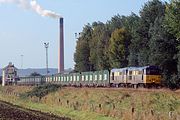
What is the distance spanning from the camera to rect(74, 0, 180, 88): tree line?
73062 millimetres

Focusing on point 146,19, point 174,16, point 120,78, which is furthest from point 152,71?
point 146,19

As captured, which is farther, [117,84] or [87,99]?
[117,84]

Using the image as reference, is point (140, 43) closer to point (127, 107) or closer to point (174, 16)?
point (174, 16)

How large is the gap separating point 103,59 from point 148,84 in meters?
47.9

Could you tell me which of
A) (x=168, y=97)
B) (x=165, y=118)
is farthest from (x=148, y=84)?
(x=165, y=118)

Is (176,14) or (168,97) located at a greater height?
(176,14)

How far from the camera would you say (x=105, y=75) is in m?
81.6

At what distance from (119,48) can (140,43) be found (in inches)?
478

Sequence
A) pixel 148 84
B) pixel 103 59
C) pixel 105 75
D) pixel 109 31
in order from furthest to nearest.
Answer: pixel 109 31 < pixel 103 59 < pixel 105 75 < pixel 148 84

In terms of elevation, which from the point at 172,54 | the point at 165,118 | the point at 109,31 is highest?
the point at 109,31

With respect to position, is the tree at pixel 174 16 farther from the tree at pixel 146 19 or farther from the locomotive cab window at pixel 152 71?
the tree at pixel 146 19

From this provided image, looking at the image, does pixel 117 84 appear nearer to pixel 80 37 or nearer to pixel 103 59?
pixel 103 59

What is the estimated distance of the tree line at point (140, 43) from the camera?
240 feet

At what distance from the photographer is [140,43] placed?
91438 millimetres
